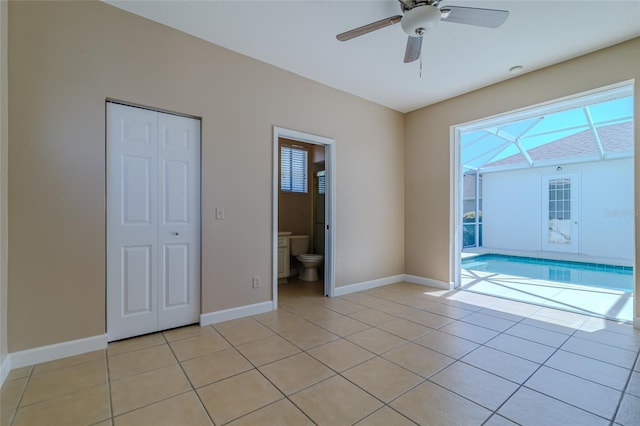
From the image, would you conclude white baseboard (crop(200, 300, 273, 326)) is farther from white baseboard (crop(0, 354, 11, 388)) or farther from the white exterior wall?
the white exterior wall

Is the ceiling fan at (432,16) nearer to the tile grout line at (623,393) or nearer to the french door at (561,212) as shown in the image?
the tile grout line at (623,393)

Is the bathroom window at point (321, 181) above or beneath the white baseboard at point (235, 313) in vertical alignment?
above

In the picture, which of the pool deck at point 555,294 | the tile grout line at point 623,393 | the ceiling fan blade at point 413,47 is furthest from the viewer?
the pool deck at point 555,294

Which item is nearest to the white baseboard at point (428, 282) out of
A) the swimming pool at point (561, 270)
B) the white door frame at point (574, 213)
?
the swimming pool at point (561, 270)

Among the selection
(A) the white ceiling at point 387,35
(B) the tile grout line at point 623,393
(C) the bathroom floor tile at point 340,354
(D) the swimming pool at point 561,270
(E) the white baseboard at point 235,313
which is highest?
(A) the white ceiling at point 387,35

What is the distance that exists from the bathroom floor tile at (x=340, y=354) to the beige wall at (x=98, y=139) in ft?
3.78

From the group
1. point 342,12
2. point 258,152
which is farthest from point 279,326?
point 342,12

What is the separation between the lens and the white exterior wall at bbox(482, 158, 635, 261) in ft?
21.9

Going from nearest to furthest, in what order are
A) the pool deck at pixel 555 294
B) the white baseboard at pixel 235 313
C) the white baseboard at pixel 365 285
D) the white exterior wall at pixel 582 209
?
1. the white baseboard at pixel 235 313
2. the pool deck at pixel 555 294
3. the white baseboard at pixel 365 285
4. the white exterior wall at pixel 582 209

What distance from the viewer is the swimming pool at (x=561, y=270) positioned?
481cm

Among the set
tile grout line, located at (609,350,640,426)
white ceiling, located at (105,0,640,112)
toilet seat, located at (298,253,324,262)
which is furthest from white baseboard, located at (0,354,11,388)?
tile grout line, located at (609,350,640,426)

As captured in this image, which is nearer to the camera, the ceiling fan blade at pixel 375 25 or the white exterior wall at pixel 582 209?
the ceiling fan blade at pixel 375 25

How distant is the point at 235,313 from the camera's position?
305 cm

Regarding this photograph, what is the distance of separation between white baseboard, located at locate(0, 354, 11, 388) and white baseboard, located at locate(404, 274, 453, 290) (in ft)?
15.3
